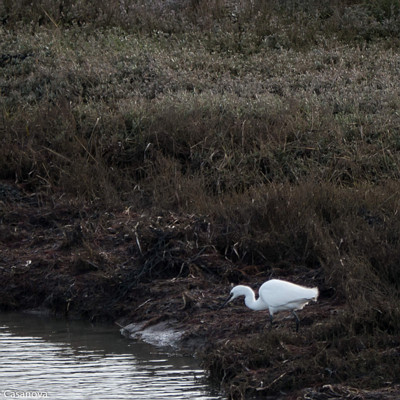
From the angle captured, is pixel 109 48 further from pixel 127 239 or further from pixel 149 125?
A: pixel 127 239

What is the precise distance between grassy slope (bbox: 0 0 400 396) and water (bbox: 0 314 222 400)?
1.77 feet

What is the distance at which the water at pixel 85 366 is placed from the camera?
21.7 ft

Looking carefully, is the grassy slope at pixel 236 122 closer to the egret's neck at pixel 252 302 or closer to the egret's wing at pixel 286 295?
the egret's wing at pixel 286 295

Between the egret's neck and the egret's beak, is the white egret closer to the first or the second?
the egret's neck

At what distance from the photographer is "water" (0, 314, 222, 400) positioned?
21.7ft

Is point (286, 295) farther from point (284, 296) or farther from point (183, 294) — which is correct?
point (183, 294)

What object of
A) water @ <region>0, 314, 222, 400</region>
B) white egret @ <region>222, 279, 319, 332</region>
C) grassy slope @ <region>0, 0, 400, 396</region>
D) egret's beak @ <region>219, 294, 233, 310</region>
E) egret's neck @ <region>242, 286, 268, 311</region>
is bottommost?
water @ <region>0, 314, 222, 400</region>

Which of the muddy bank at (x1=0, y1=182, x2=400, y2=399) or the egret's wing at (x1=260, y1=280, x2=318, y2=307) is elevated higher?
the egret's wing at (x1=260, y1=280, x2=318, y2=307)

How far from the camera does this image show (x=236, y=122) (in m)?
12.2

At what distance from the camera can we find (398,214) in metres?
Answer: 8.91

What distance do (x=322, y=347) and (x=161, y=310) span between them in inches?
99.4

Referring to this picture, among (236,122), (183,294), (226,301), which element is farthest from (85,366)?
(236,122)

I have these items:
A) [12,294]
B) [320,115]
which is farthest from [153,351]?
[320,115]

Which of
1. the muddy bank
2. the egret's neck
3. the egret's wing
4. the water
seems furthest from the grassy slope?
the egret's neck
